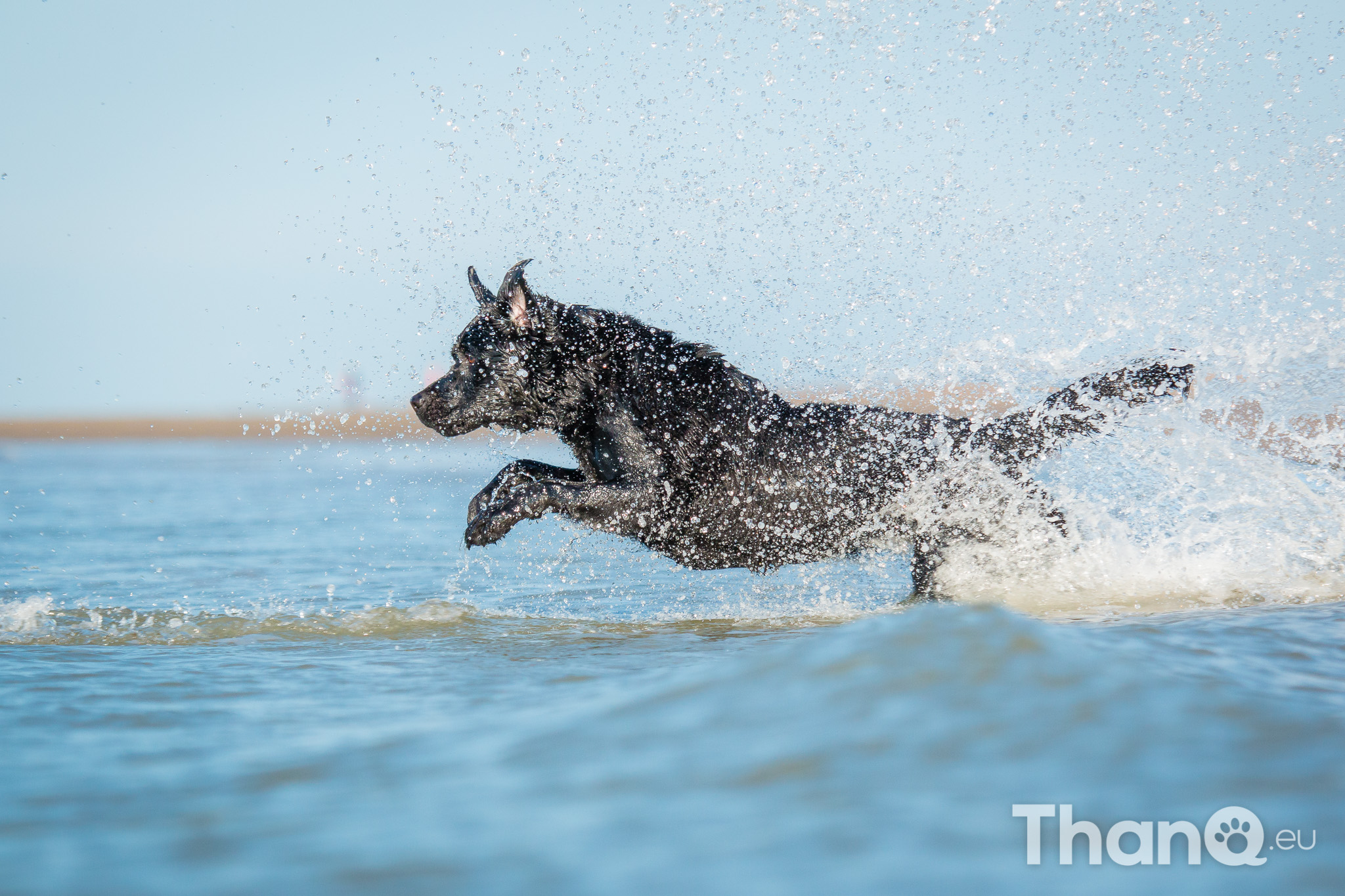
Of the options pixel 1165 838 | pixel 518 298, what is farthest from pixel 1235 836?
pixel 518 298

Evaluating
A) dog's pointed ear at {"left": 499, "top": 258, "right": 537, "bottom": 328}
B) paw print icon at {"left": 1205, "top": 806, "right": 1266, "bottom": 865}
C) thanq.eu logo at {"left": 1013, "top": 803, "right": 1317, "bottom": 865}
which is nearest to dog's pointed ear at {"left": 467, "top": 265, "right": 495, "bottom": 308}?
dog's pointed ear at {"left": 499, "top": 258, "right": 537, "bottom": 328}

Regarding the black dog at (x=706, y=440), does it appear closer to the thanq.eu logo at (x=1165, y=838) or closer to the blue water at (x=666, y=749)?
the blue water at (x=666, y=749)

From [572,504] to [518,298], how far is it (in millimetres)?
937

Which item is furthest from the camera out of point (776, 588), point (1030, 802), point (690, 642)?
point (776, 588)

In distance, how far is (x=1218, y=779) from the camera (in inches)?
Answer: 73.5

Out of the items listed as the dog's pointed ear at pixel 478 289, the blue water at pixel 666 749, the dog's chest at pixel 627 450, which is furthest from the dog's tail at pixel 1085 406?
the dog's pointed ear at pixel 478 289

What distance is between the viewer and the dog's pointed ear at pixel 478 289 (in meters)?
4.58

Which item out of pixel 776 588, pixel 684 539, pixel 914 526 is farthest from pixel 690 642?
pixel 776 588

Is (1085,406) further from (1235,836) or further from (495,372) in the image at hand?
(1235,836)

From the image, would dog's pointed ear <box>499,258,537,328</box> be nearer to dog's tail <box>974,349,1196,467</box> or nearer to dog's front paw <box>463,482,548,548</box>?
dog's front paw <box>463,482,548,548</box>

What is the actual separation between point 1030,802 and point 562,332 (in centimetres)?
317

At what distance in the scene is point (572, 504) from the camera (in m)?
4.37

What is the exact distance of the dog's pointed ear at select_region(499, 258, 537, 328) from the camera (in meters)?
4.38

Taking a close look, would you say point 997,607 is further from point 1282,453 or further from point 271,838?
point 1282,453
